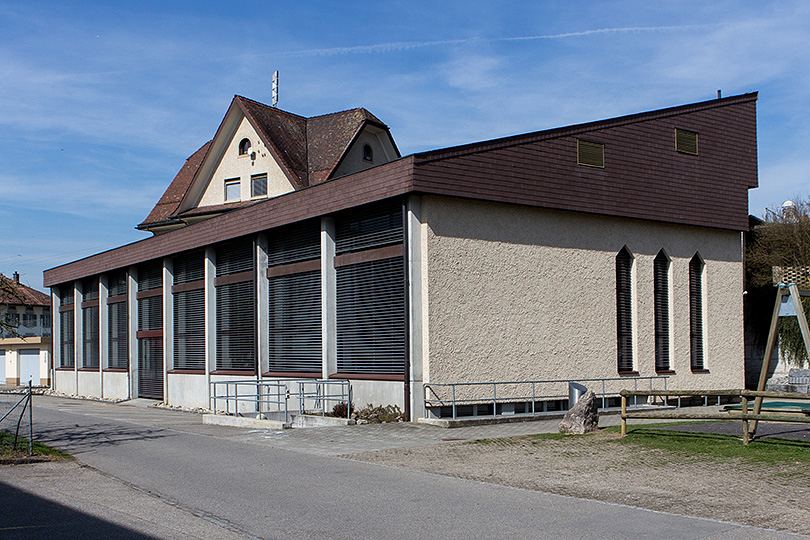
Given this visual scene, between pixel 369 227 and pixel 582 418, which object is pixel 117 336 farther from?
pixel 582 418

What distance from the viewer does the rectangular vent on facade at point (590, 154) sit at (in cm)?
2155

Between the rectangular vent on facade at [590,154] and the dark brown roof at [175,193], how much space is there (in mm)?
22405

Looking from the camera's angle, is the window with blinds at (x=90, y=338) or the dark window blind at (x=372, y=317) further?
the window with blinds at (x=90, y=338)

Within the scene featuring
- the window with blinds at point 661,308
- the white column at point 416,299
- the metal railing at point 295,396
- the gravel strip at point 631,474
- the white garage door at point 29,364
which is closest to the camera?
the gravel strip at point 631,474

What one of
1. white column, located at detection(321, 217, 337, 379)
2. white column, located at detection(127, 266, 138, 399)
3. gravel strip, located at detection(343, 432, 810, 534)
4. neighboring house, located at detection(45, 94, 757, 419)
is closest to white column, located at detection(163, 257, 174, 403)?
neighboring house, located at detection(45, 94, 757, 419)

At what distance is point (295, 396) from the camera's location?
20953mm

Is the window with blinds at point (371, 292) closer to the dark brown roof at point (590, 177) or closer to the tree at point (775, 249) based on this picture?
the dark brown roof at point (590, 177)

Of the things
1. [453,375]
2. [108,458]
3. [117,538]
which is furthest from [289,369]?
[117,538]

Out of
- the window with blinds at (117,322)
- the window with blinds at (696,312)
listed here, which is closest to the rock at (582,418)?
the window with blinds at (696,312)

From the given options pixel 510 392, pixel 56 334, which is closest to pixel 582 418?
pixel 510 392

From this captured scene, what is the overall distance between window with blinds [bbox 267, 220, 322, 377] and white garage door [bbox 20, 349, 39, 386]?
115ft

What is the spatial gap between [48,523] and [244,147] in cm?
2770

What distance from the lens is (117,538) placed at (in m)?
7.34

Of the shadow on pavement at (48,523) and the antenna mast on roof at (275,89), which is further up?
the antenna mast on roof at (275,89)
